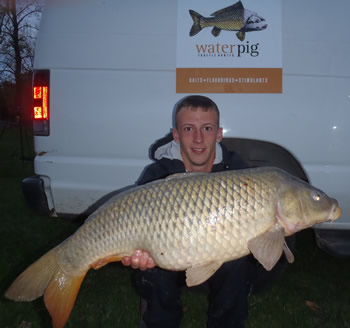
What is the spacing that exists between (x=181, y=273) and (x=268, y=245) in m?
0.80

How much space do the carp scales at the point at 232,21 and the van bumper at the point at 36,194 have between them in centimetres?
137

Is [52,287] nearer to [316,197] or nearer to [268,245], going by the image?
[268,245]

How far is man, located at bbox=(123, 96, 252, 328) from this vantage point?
2.00 meters

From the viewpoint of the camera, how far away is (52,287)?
1.69m

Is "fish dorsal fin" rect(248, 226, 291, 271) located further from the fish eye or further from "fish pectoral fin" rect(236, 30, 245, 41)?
"fish pectoral fin" rect(236, 30, 245, 41)

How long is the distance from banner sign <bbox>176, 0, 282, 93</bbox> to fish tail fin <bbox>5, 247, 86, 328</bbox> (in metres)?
1.37

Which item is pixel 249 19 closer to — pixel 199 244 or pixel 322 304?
pixel 199 244

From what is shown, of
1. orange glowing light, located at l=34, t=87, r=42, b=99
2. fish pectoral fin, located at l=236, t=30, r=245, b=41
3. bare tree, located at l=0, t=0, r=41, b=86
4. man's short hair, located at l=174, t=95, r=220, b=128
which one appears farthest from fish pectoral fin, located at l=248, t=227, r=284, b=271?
bare tree, located at l=0, t=0, r=41, b=86

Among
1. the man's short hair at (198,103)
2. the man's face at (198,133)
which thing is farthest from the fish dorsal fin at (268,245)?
the man's short hair at (198,103)

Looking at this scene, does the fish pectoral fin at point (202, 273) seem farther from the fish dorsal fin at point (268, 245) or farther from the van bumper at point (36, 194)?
the van bumper at point (36, 194)

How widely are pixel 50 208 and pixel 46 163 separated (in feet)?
1.00

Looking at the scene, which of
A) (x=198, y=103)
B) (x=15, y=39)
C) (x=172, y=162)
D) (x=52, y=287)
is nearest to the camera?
Answer: (x=52, y=287)

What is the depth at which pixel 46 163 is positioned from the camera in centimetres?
252

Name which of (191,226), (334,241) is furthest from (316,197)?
(334,241)
